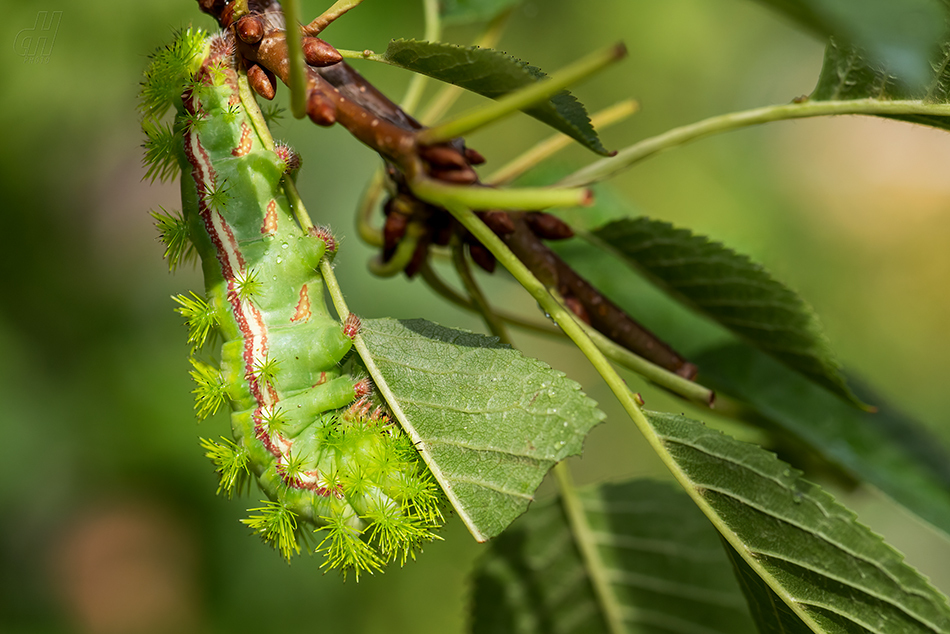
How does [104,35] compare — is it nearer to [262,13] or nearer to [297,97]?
[262,13]

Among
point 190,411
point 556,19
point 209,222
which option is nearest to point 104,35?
point 190,411

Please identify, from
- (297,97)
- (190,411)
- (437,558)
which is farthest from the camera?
(437,558)

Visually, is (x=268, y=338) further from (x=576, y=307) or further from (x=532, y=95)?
(x=532, y=95)

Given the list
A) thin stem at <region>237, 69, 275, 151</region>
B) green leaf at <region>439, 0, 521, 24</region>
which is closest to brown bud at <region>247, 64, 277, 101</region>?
thin stem at <region>237, 69, 275, 151</region>

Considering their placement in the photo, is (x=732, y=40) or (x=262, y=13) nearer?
(x=262, y=13)

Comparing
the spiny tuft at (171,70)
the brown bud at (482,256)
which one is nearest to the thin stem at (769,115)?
the brown bud at (482,256)

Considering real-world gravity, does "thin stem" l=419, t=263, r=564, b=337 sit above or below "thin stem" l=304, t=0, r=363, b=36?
below

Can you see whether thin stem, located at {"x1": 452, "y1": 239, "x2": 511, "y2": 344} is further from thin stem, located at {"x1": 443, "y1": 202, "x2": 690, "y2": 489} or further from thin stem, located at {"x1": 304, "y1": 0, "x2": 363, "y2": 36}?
thin stem, located at {"x1": 304, "y1": 0, "x2": 363, "y2": 36}
